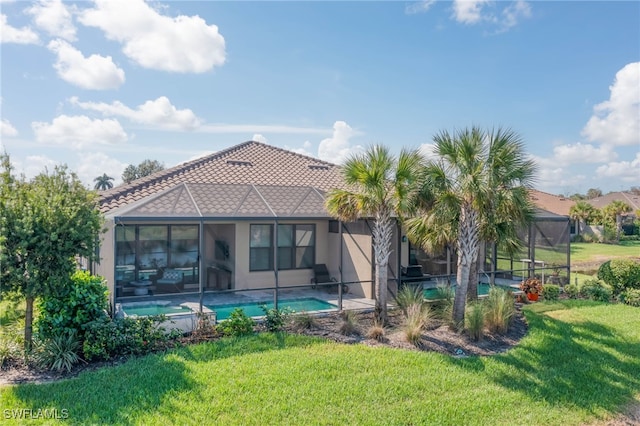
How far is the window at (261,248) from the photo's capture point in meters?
14.5

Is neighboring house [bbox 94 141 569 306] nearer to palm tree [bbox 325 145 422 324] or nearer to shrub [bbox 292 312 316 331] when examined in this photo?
shrub [bbox 292 312 316 331]

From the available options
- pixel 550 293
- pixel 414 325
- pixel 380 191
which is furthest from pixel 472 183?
pixel 550 293

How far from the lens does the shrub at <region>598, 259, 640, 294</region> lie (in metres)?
14.9

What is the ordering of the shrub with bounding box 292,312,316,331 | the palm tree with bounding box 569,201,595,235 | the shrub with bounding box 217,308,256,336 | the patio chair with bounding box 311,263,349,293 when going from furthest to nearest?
the palm tree with bounding box 569,201,595,235, the patio chair with bounding box 311,263,349,293, the shrub with bounding box 292,312,316,331, the shrub with bounding box 217,308,256,336

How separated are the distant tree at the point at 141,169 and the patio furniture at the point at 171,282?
45116 millimetres

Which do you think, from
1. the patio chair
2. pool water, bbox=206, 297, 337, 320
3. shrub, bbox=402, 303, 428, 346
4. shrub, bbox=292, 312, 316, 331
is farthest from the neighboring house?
shrub, bbox=402, 303, 428, 346

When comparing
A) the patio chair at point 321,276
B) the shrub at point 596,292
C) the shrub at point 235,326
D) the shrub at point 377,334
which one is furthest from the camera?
the patio chair at point 321,276

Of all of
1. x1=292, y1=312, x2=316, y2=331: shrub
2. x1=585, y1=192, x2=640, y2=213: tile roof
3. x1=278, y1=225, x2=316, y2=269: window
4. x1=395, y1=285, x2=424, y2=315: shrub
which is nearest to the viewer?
x1=292, y1=312, x2=316, y2=331: shrub

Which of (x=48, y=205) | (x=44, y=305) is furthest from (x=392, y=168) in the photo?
(x=44, y=305)

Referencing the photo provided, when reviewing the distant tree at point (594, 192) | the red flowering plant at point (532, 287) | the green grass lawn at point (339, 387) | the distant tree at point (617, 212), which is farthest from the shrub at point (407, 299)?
the distant tree at point (594, 192)

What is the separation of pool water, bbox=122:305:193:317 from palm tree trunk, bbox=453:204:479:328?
666 cm

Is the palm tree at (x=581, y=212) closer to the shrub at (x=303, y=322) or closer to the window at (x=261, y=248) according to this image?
the window at (x=261, y=248)

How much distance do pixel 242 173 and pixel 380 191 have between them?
30.9 ft

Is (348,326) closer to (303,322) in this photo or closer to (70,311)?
(303,322)
